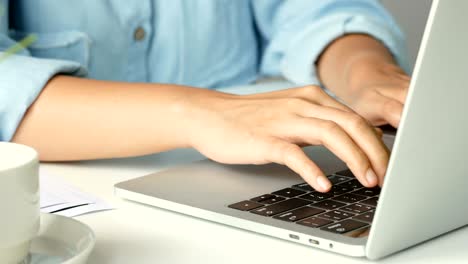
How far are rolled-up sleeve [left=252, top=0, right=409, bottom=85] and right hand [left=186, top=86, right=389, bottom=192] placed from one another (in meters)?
0.41

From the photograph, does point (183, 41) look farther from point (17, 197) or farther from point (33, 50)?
point (17, 197)

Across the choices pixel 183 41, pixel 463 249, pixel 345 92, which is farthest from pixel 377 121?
pixel 183 41

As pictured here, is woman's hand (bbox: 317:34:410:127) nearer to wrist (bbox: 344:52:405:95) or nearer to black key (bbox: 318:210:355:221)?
wrist (bbox: 344:52:405:95)

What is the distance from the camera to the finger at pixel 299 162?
0.76 meters

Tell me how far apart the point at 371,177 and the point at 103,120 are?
12.7 inches

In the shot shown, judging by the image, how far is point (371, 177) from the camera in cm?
75

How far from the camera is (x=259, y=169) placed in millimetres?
858

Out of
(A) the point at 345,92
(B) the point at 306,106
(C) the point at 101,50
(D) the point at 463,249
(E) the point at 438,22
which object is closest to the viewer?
(E) the point at 438,22

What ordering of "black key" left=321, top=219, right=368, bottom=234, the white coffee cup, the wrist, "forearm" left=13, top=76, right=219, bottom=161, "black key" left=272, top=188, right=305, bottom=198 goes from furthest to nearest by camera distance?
the wrist < "forearm" left=13, top=76, right=219, bottom=161 < "black key" left=272, top=188, right=305, bottom=198 < "black key" left=321, top=219, right=368, bottom=234 < the white coffee cup

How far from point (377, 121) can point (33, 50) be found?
515 mm

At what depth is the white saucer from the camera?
2.04 feet

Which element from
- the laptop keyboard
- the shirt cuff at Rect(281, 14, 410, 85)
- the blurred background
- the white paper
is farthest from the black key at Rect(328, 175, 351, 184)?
the blurred background

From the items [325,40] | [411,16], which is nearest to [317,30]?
[325,40]

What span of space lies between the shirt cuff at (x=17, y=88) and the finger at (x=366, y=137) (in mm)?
337
